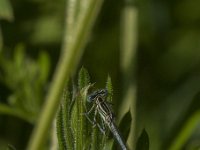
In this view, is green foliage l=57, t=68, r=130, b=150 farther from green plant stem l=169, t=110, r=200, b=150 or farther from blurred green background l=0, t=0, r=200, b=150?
blurred green background l=0, t=0, r=200, b=150

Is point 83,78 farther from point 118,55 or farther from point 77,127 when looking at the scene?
point 118,55

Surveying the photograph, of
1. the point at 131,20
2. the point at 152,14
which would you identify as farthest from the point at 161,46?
the point at 131,20

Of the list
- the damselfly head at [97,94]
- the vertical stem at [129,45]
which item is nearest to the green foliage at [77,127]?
the damselfly head at [97,94]

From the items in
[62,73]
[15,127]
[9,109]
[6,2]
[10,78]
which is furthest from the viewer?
[15,127]

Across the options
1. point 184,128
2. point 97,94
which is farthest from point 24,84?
point 97,94

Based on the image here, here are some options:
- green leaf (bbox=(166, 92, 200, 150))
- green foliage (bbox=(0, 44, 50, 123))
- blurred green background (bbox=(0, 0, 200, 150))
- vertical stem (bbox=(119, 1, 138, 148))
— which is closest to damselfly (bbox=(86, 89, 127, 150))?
green leaf (bbox=(166, 92, 200, 150))

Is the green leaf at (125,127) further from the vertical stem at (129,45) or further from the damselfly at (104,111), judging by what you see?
the vertical stem at (129,45)

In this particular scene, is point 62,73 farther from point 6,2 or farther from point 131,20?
point 131,20
